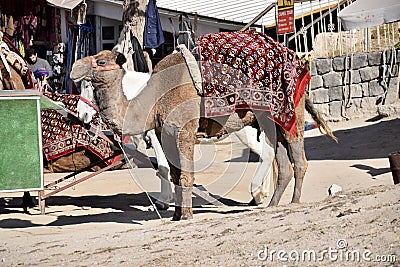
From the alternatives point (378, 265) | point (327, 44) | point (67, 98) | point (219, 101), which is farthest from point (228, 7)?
point (378, 265)

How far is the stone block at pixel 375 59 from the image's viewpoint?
14.8 m

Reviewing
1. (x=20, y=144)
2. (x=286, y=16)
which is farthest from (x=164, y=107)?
(x=286, y=16)

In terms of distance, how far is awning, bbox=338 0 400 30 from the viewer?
1039 cm

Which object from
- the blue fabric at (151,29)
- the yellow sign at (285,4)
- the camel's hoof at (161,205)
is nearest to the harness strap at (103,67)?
the camel's hoof at (161,205)

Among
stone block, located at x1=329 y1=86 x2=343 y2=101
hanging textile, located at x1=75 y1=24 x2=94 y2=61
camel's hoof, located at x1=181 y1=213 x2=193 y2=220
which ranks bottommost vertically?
camel's hoof, located at x1=181 y1=213 x2=193 y2=220

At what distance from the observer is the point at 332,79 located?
15.3 m

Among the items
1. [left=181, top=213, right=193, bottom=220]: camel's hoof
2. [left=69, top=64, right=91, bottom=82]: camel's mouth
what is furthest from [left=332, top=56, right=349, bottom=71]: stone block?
[left=69, top=64, right=91, bottom=82]: camel's mouth

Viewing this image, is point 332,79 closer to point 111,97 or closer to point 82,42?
point 82,42

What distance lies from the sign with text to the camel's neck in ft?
21.6

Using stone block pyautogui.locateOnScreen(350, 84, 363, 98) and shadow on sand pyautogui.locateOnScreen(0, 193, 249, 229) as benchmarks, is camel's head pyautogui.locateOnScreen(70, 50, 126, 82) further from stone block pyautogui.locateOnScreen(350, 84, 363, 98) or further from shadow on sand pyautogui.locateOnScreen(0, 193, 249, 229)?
stone block pyautogui.locateOnScreen(350, 84, 363, 98)

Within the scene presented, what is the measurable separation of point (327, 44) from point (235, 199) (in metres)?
7.29

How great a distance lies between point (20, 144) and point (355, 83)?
823cm

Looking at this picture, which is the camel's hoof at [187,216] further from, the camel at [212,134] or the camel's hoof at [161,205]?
the camel's hoof at [161,205]

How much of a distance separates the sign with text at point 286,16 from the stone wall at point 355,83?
1.52 m
